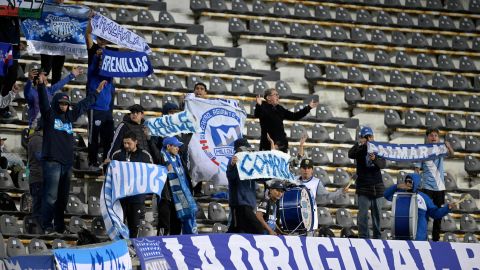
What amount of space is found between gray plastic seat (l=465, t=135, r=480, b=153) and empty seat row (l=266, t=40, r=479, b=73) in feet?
6.42

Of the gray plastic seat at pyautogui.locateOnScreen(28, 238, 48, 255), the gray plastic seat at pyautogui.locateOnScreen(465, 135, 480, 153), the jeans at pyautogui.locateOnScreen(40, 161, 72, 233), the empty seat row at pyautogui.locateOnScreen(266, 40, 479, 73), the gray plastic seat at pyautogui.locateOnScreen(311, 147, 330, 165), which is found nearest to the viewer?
the gray plastic seat at pyautogui.locateOnScreen(28, 238, 48, 255)

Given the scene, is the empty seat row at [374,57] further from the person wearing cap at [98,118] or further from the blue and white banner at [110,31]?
the person wearing cap at [98,118]

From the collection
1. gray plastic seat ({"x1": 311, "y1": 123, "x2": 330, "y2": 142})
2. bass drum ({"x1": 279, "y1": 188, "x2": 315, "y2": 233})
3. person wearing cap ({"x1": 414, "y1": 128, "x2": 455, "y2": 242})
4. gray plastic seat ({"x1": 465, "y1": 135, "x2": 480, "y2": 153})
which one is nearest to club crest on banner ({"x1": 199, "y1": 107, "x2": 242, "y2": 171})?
bass drum ({"x1": 279, "y1": 188, "x2": 315, "y2": 233})

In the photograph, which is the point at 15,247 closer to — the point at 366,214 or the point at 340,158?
the point at 366,214

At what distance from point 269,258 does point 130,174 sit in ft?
5.69

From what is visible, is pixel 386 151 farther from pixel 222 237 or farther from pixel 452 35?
pixel 452 35

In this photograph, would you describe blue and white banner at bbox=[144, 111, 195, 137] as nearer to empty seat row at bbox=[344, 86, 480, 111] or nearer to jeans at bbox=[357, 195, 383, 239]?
jeans at bbox=[357, 195, 383, 239]

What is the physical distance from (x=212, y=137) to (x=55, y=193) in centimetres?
293

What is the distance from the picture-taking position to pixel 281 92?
70.0 ft

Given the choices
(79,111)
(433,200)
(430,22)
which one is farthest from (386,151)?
(430,22)

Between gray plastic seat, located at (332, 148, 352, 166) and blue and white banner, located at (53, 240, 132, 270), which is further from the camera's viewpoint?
gray plastic seat, located at (332, 148, 352, 166)

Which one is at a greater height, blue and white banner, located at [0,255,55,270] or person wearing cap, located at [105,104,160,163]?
person wearing cap, located at [105,104,160,163]

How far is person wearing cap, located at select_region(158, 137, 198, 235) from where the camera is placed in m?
15.9

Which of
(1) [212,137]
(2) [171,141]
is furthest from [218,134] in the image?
(2) [171,141]
